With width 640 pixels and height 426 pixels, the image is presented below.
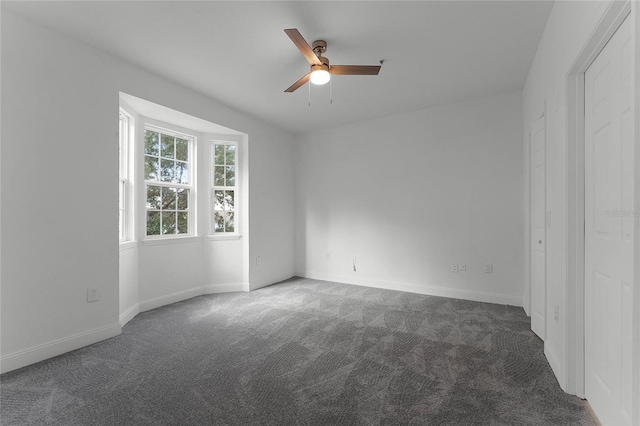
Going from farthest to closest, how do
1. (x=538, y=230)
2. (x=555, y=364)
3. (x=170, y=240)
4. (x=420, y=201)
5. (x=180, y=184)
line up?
(x=420, y=201), (x=180, y=184), (x=170, y=240), (x=538, y=230), (x=555, y=364)

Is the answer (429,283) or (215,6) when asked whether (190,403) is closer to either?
(215,6)

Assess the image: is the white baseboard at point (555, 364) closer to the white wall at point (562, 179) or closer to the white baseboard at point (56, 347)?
the white wall at point (562, 179)

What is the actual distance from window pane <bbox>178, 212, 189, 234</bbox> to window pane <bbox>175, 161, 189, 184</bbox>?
49 centimetres

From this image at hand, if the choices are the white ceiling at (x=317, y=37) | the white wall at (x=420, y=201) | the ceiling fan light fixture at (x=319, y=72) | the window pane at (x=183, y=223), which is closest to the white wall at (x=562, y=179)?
the white ceiling at (x=317, y=37)

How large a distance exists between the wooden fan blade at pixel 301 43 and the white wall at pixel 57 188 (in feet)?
6.77

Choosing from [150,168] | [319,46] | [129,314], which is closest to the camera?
[319,46]

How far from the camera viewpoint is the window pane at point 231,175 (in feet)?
16.0

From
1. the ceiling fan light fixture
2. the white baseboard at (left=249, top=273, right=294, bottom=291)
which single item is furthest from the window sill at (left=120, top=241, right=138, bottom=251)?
the ceiling fan light fixture

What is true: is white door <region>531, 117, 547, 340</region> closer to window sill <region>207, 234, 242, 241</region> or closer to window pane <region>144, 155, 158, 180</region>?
window sill <region>207, 234, 242, 241</region>

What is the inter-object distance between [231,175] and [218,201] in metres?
0.48

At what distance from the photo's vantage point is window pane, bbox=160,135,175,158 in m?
4.20

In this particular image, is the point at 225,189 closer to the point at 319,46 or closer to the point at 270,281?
the point at 270,281

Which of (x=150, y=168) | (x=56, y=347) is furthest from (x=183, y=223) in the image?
(x=56, y=347)

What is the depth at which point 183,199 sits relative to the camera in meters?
4.47
